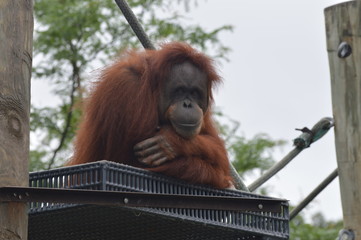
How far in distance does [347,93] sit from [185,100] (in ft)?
3.19

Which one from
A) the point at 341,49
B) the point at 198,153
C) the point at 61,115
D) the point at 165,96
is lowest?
the point at 198,153

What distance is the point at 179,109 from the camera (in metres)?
4.47

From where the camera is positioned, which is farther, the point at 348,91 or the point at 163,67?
the point at 348,91

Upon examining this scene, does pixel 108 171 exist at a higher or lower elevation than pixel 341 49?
lower

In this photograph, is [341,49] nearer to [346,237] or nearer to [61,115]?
[346,237]

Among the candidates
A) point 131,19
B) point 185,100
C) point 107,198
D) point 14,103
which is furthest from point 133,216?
point 131,19

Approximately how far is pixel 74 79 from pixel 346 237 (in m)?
5.87

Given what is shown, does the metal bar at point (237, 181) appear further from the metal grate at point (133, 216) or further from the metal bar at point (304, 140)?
the metal grate at point (133, 216)

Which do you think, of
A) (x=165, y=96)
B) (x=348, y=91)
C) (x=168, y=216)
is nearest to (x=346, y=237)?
(x=348, y=91)

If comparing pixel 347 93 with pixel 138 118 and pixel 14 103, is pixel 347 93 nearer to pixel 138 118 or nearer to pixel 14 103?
pixel 138 118

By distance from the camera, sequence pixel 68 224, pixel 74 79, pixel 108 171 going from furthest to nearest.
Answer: pixel 74 79, pixel 68 224, pixel 108 171

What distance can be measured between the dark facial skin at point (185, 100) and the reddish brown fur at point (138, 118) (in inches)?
1.3

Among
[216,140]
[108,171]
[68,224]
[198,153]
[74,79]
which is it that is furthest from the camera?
[74,79]

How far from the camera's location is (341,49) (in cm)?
501
